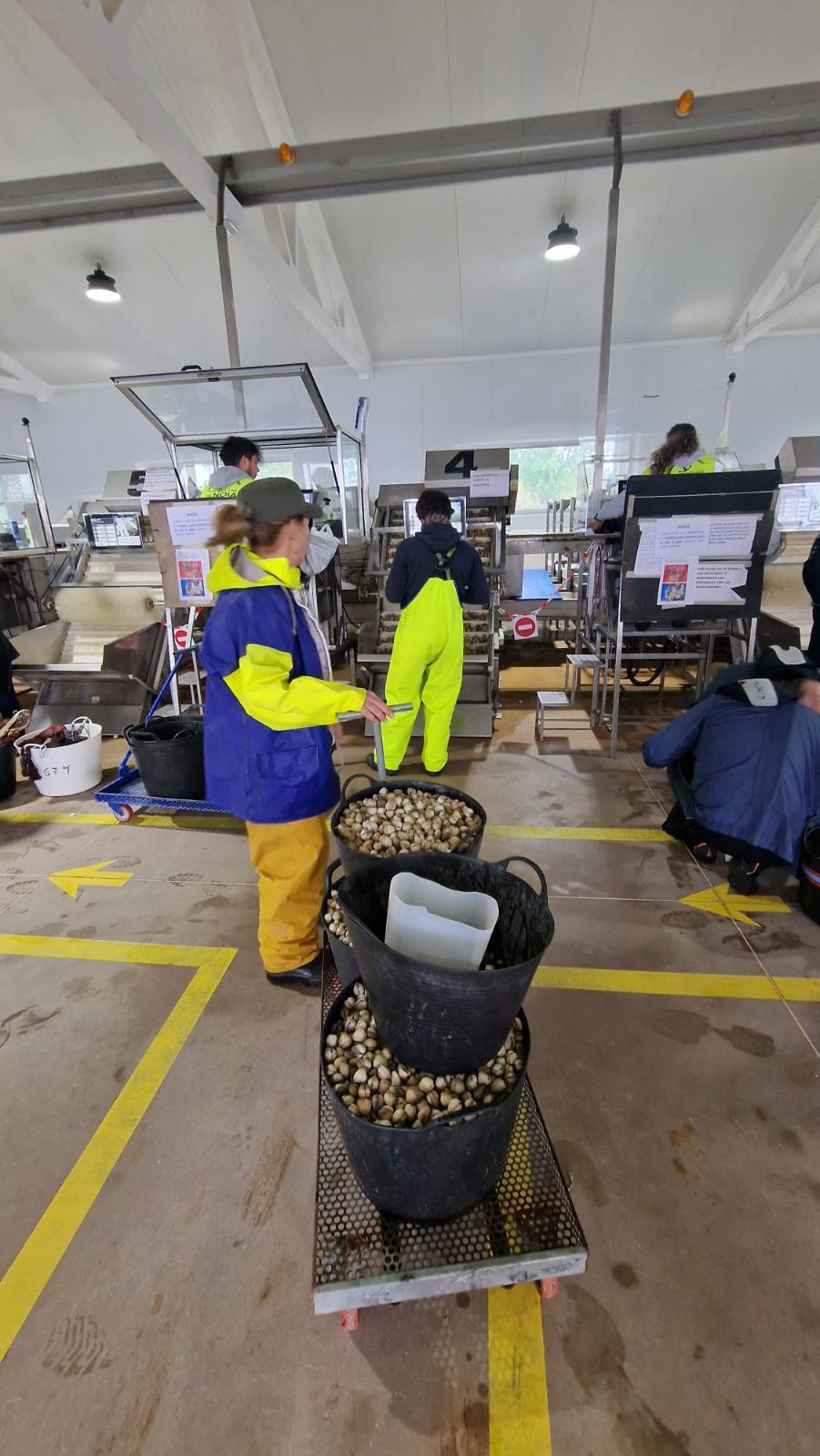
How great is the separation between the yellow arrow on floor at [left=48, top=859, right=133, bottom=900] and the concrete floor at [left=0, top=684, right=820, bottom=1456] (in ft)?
0.82

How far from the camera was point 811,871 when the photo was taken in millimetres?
2383

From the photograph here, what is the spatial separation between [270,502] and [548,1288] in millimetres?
2062

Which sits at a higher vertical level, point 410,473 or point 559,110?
point 559,110

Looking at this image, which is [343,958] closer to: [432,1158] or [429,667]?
[432,1158]

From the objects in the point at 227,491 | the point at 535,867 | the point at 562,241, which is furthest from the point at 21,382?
the point at 535,867

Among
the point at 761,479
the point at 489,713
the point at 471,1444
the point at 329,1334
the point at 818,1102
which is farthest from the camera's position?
the point at 489,713

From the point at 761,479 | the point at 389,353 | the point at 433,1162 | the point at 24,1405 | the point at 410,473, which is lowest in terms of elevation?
the point at 24,1405

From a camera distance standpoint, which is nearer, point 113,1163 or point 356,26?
point 113,1163

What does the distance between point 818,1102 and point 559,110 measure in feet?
25.3

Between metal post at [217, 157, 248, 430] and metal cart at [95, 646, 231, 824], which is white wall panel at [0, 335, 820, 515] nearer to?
metal post at [217, 157, 248, 430]

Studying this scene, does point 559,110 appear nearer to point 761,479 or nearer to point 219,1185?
point 761,479

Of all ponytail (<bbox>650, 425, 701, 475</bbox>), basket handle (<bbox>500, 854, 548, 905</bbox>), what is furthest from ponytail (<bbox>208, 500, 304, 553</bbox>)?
ponytail (<bbox>650, 425, 701, 475</bbox>)

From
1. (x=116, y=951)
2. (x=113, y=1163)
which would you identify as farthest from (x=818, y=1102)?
(x=116, y=951)

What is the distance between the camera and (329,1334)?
123 centimetres
